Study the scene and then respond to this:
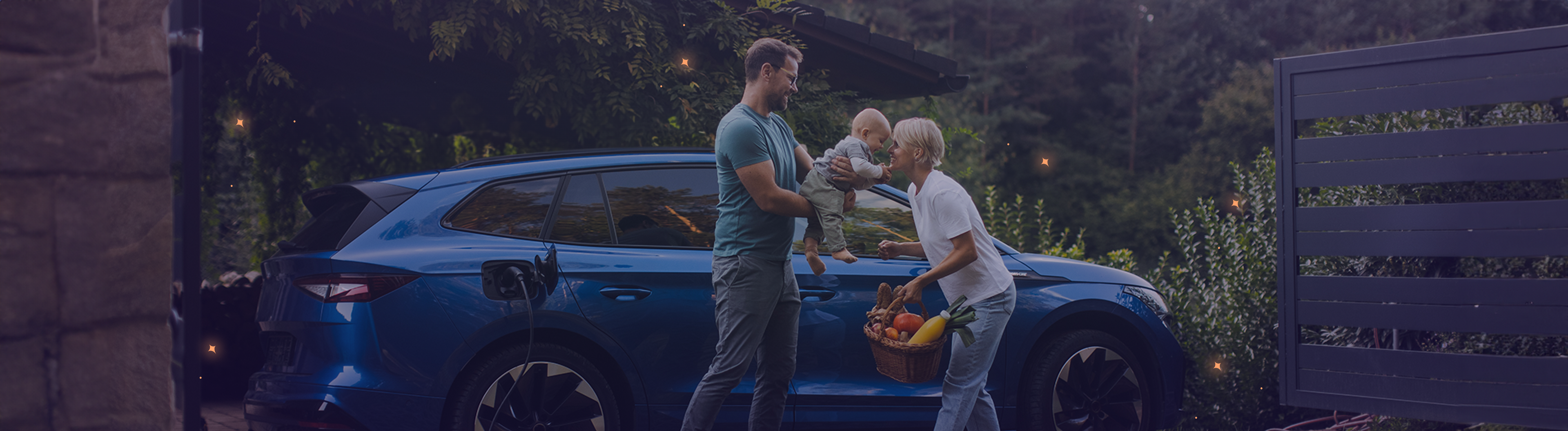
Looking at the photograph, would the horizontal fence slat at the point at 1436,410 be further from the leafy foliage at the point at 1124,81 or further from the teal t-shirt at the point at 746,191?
the leafy foliage at the point at 1124,81

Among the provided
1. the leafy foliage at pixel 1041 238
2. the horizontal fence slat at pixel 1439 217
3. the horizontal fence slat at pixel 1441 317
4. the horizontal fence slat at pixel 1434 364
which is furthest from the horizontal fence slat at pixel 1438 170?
the leafy foliage at pixel 1041 238

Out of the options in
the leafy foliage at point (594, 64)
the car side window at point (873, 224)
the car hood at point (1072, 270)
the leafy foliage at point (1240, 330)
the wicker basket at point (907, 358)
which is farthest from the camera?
the leafy foliage at point (1240, 330)

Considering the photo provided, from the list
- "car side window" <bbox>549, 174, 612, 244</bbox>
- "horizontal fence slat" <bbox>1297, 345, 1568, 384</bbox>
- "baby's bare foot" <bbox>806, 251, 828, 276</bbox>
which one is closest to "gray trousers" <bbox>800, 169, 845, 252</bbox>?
"baby's bare foot" <bbox>806, 251, 828, 276</bbox>

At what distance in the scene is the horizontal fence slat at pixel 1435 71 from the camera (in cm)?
425

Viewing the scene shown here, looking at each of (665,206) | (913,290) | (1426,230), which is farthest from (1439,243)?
(665,206)

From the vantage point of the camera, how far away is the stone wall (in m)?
1.51

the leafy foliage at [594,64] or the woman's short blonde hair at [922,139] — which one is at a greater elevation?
the leafy foliage at [594,64]

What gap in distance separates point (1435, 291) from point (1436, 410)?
574 millimetres

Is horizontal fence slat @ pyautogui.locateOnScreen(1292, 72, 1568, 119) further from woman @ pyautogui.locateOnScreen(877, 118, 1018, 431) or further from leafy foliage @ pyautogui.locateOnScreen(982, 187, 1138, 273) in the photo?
woman @ pyautogui.locateOnScreen(877, 118, 1018, 431)

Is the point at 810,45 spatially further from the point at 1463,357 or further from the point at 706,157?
the point at 1463,357

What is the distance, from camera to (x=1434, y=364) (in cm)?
460

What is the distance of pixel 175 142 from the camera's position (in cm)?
166

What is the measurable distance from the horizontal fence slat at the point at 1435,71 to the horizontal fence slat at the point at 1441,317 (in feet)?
3.55

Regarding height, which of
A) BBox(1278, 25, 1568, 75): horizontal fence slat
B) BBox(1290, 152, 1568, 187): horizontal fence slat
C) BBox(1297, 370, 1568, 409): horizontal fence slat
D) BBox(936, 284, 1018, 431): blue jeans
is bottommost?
BBox(1297, 370, 1568, 409): horizontal fence slat
